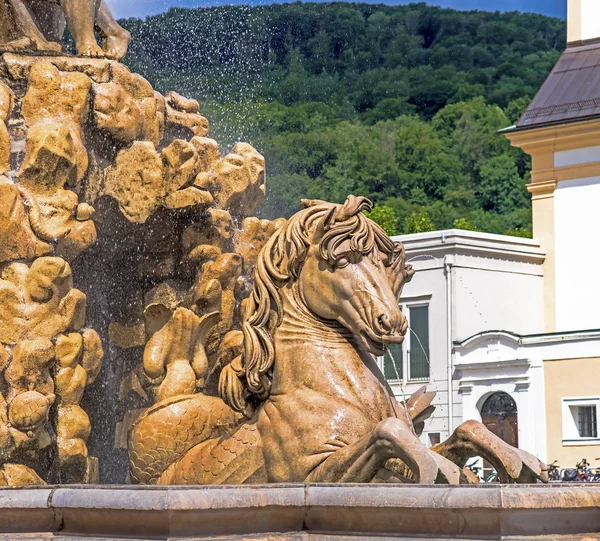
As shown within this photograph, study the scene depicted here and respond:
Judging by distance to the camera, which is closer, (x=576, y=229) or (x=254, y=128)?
(x=576, y=229)

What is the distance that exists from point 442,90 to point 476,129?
675 cm

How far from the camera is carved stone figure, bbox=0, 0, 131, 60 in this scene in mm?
8344

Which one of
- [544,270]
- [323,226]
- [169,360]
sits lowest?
[169,360]

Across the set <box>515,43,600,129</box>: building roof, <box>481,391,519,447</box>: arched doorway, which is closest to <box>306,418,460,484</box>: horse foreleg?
<box>481,391,519,447</box>: arched doorway

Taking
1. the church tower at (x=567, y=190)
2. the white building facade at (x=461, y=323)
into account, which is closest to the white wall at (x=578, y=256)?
the church tower at (x=567, y=190)

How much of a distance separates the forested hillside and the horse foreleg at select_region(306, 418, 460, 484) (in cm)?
3196

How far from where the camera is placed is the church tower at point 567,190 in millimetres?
41062

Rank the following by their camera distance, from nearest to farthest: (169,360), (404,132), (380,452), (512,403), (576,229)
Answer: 1. (380,452)
2. (169,360)
3. (512,403)
4. (576,229)
5. (404,132)

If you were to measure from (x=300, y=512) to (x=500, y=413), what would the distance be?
102 ft

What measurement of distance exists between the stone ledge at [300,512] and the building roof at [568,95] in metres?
36.1

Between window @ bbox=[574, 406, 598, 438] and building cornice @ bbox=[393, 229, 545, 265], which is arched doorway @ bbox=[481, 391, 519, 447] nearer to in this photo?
window @ bbox=[574, 406, 598, 438]

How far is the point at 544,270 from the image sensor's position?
42.0 metres

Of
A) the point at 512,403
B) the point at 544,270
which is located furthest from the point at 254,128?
the point at 512,403

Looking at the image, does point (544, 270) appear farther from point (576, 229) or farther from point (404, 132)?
point (404, 132)
